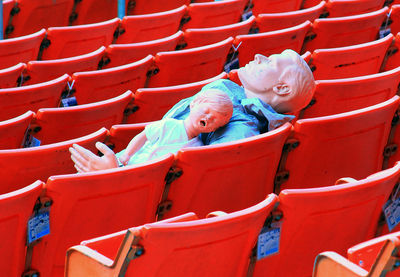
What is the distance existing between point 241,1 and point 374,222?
1.68 m

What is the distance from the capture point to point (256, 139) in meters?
1.84

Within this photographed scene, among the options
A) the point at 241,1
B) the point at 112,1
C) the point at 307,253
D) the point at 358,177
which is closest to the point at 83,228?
the point at 307,253

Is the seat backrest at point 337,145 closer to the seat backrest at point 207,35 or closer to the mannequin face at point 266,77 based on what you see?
the mannequin face at point 266,77

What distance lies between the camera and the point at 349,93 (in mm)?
2283

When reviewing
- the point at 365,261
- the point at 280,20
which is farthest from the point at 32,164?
the point at 280,20

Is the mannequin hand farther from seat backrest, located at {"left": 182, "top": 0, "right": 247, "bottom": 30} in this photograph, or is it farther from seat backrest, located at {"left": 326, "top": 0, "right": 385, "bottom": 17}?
seat backrest, located at {"left": 326, "top": 0, "right": 385, "bottom": 17}

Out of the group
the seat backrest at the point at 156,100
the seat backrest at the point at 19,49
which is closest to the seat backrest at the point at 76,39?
the seat backrest at the point at 19,49

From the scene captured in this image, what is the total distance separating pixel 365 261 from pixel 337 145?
2.17ft

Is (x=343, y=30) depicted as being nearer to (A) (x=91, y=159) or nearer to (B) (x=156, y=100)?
(B) (x=156, y=100)

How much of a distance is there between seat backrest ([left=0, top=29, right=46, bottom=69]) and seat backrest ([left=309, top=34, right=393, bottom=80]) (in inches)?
36.9

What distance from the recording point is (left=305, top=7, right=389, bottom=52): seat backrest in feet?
9.54

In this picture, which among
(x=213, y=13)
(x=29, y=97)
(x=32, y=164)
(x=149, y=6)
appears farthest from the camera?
(x=149, y=6)

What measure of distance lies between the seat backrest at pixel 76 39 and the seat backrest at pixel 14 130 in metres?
0.85

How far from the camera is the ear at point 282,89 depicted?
2055 mm
